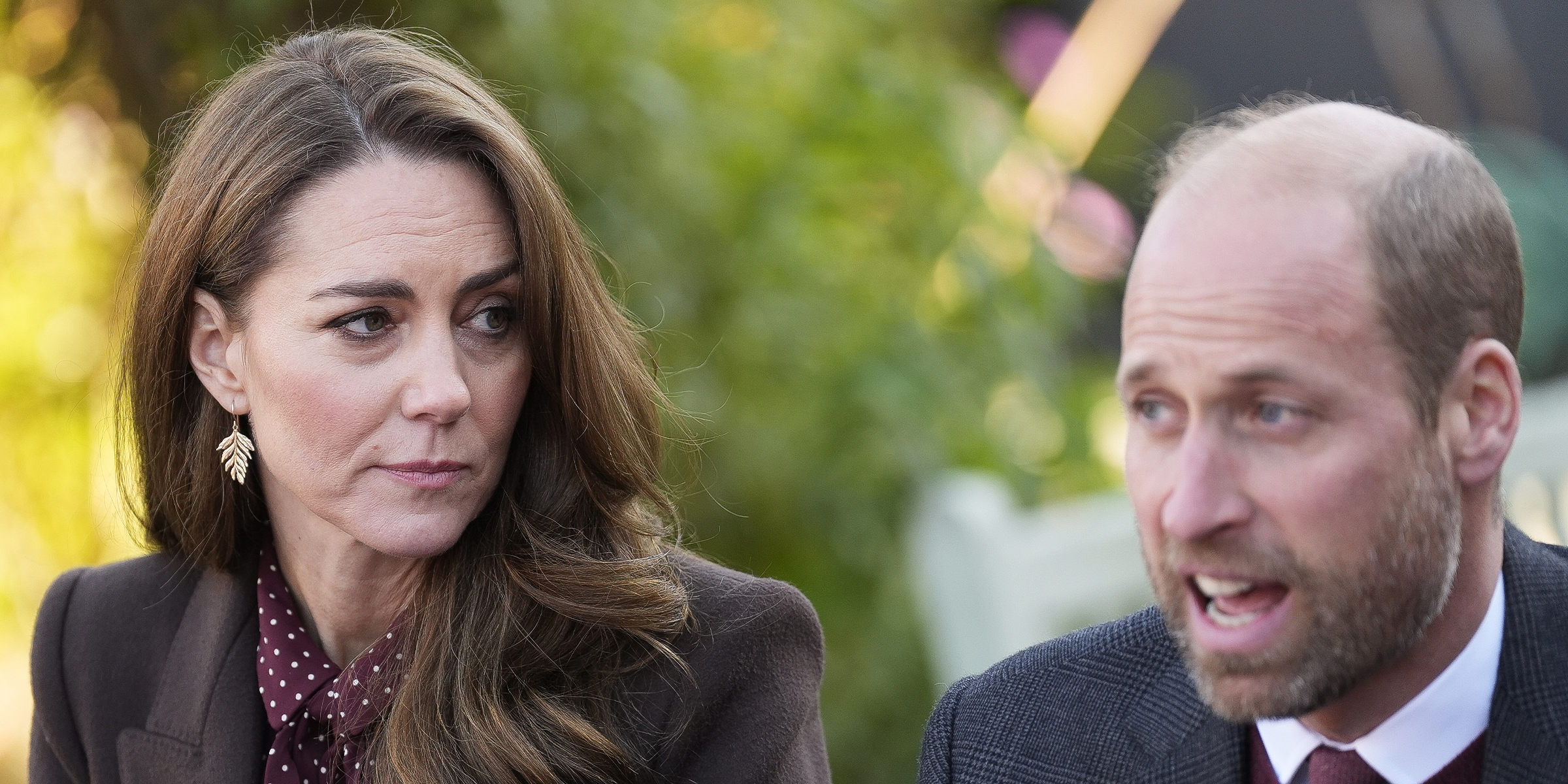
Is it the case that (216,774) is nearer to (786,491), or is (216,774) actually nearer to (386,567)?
(386,567)

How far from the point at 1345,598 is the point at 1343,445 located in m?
0.14

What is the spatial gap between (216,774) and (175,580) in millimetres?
373

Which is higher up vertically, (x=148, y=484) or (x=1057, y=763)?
(x=1057, y=763)

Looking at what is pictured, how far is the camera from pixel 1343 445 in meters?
1.40

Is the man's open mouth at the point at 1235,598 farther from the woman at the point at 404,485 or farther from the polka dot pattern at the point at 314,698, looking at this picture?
the polka dot pattern at the point at 314,698

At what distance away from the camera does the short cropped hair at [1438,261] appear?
4.61 ft

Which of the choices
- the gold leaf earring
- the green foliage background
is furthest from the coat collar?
the green foliage background

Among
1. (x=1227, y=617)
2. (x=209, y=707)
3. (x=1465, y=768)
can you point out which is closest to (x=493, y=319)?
(x=209, y=707)

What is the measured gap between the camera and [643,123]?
10.6 ft

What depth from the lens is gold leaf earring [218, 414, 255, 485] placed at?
2234 millimetres

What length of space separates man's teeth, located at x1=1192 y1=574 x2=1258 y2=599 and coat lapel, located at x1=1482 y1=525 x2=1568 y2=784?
291 mm

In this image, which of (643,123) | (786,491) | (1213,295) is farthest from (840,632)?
(1213,295)

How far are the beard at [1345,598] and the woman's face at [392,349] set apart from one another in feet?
3.18

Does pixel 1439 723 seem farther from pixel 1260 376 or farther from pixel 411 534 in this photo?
pixel 411 534
